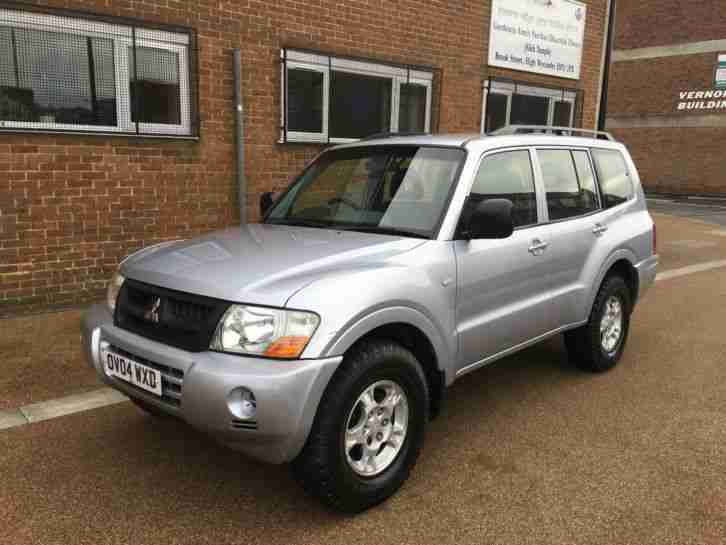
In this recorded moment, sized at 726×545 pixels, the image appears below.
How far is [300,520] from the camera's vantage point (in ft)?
9.17

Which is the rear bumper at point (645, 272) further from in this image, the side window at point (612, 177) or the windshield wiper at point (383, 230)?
the windshield wiper at point (383, 230)

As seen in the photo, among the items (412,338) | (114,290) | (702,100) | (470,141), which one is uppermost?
(702,100)

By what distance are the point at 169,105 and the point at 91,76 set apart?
840mm

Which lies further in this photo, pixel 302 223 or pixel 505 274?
pixel 302 223

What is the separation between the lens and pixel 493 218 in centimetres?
319

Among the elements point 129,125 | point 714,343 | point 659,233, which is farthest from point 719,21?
point 129,125

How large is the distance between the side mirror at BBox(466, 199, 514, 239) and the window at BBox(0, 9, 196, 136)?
466 cm

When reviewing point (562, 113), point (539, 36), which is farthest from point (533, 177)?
point (562, 113)

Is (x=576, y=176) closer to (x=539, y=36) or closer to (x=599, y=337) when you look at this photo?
(x=599, y=337)

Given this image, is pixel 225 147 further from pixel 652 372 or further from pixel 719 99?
pixel 719 99

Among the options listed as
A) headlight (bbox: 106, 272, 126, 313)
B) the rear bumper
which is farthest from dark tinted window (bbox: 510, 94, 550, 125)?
headlight (bbox: 106, 272, 126, 313)

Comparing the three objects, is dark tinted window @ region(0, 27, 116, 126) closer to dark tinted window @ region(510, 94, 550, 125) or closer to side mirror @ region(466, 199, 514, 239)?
side mirror @ region(466, 199, 514, 239)

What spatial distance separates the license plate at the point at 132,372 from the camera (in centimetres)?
271

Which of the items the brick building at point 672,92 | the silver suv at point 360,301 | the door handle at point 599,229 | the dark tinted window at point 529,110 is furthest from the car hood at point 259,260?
the brick building at point 672,92
